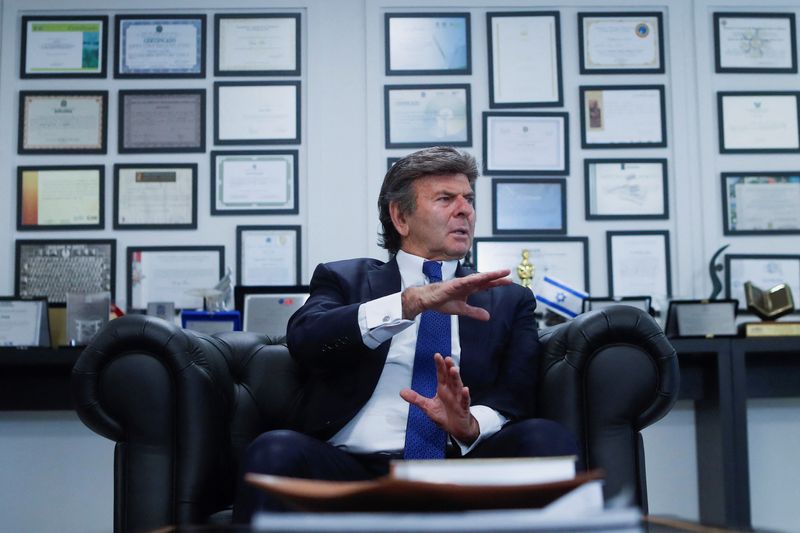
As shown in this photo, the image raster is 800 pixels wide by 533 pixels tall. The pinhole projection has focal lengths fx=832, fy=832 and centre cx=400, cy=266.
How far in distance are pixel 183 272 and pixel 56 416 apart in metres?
0.80

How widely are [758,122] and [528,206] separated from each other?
3.60 feet

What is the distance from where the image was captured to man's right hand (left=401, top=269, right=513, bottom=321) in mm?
1778

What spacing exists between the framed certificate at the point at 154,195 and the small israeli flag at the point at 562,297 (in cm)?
151

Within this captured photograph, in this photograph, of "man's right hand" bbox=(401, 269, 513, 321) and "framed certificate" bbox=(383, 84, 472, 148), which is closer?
"man's right hand" bbox=(401, 269, 513, 321)

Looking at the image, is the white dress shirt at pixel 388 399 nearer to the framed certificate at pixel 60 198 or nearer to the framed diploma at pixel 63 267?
the framed diploma at pixel 63 267

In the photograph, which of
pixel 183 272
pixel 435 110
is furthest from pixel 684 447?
pixel 183 272

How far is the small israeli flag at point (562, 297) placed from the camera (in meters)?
3.32

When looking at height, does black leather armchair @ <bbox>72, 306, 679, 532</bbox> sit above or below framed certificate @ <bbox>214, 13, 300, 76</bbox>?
below

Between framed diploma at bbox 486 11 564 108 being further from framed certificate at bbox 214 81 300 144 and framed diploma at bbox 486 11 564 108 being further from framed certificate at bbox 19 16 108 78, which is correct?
framed certificate at bbox 19 16 108 78

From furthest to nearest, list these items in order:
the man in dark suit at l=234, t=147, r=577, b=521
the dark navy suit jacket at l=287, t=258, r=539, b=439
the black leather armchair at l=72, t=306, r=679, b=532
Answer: the dark navy suit jacket at l=287, t=258, r=539, b=439, the black leather armchair at l=72, t=306, r=679, b=532, the man in dark suit at l=234, t=147, r=577, b=521

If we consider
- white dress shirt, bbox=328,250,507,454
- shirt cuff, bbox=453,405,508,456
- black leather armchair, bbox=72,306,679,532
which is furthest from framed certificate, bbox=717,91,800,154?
shirt cuff, bbox=453,405,508,456

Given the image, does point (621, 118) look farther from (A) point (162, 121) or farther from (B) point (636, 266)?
(A) point (162, 121)

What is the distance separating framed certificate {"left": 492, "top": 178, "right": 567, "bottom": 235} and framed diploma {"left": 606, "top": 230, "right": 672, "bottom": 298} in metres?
0.24

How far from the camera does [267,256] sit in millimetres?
3510
